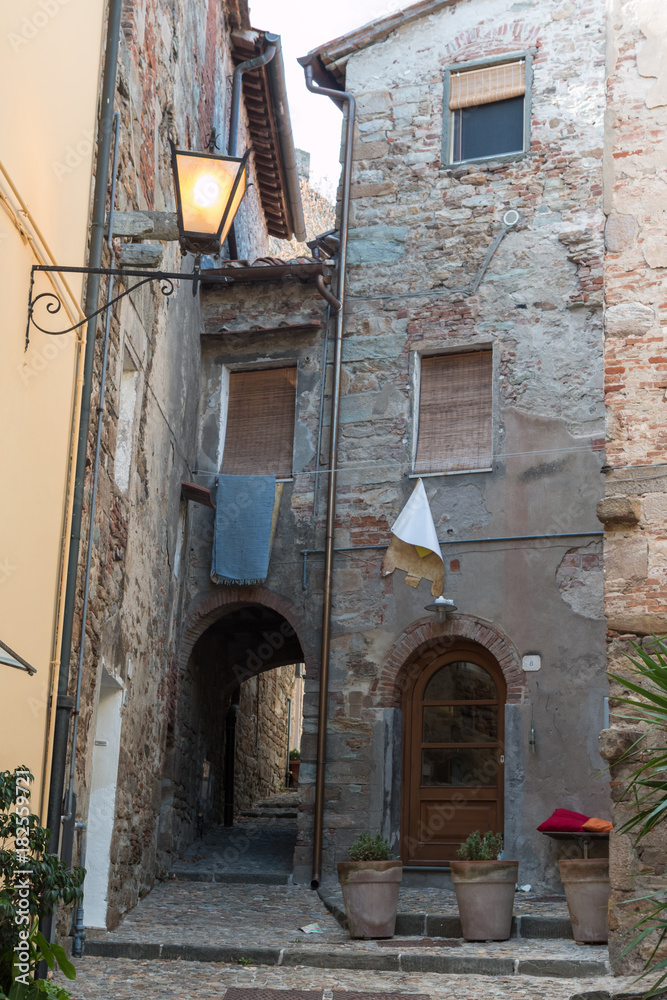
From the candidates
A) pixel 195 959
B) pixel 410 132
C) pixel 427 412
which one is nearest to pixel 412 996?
pixel 195 959

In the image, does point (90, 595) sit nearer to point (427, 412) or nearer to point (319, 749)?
point (319, 749)

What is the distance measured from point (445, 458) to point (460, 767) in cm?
280

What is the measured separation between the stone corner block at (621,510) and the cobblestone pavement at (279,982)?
2.38 m

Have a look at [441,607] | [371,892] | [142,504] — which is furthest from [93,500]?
[441,607]

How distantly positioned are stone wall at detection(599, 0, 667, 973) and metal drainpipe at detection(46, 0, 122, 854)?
2.92m

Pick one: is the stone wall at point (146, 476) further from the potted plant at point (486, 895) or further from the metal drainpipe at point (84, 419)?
the potted plant at point (486, 895)

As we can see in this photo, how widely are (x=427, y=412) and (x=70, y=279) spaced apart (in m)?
5.05

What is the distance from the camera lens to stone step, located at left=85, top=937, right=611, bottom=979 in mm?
6262

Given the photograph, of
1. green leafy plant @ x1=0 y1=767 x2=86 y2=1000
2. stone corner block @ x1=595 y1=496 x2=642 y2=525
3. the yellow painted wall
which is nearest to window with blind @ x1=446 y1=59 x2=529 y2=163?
the yellow painted wall

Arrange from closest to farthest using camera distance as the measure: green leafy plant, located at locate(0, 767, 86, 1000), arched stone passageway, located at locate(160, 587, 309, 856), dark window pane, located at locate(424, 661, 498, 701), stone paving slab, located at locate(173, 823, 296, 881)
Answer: green leafy plant, located at locate(0, 767, 86, 1000) < dark window pane, located at locate(424, 661, 498, 701) < stone paving slab, located at locate(173, 823, 296, 881) < arched stone passageway, located at locate(160, 587, 309, 856)

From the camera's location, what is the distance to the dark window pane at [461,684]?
10078mm

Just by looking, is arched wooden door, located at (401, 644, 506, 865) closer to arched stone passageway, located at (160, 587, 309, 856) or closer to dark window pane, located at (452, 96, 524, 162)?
arched stone passageway, located at (160, 587, 309, 856)

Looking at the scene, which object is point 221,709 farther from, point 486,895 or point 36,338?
point 36,338

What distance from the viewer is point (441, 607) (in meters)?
9.87
